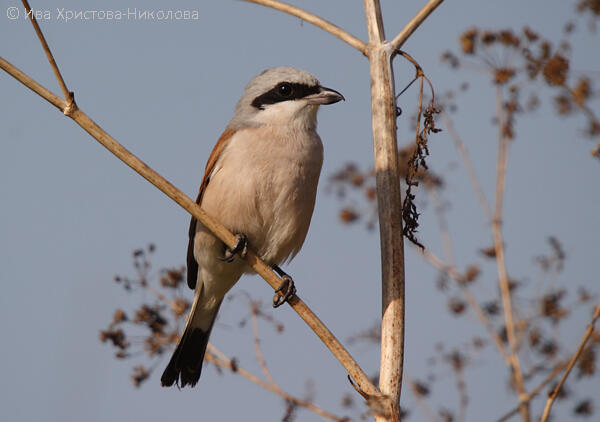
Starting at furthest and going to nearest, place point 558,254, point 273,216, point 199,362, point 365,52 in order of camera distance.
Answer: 1. point 199,362
2. point 558,254
3. point 273,216
4. point 365,52

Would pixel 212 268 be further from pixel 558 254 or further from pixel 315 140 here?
→ pixel 558 254

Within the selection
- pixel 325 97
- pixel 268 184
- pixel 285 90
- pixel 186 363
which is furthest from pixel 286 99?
pixel 186 363

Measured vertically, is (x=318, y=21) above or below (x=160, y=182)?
above

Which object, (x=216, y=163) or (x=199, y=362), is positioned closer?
(x=216, y=163)

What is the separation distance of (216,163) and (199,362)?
1340 mm

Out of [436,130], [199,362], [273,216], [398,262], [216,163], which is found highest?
[216,163]

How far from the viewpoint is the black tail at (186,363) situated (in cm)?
440

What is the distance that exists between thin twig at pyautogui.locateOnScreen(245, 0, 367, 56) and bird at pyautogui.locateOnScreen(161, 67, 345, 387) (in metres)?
1.08

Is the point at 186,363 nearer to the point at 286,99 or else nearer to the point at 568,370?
the point at 286,99

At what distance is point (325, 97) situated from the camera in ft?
13.3

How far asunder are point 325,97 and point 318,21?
1293 mm

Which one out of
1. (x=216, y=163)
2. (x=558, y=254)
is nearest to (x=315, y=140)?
(x=216, y=163)

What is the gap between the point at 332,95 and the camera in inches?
159

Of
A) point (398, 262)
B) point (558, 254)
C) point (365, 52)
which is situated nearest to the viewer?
point (398, 262)
